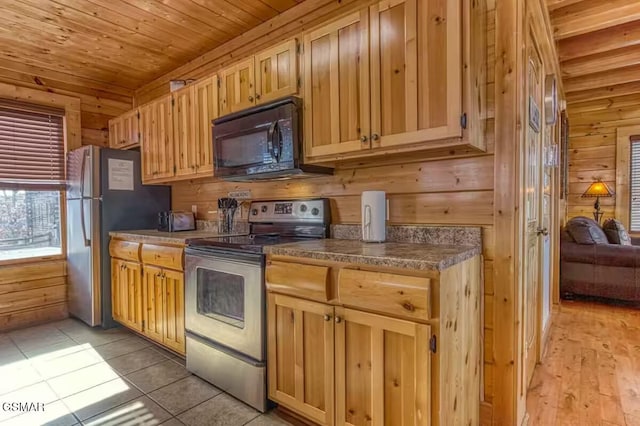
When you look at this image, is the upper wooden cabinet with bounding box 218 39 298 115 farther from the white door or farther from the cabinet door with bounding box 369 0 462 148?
the white door

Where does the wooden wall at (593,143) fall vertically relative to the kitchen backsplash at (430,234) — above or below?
above

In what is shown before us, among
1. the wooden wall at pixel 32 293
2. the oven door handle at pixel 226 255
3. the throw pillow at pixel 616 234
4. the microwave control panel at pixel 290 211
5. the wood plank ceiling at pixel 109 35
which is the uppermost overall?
the wood plank ceiling at pixel 109 35

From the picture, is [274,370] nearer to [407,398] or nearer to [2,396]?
[407,398]

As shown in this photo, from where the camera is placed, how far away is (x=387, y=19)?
5.61 feet

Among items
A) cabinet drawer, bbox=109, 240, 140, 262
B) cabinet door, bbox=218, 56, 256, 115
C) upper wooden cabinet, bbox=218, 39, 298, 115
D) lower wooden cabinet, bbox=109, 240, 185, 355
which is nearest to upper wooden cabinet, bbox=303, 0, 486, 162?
upper wooden cabinet, bbox=218, 39, 298, 115

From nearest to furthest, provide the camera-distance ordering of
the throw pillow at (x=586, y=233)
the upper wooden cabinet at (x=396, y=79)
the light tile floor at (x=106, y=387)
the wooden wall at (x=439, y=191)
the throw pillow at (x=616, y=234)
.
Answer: the upper wooden cabinet at (x=396, y=79)
the wooden wall at (x=439, y=191)
the light tile floor at (x=106, y=387)
the throw pillow at (x=586, y=233)
the throw pillow at (x=616, y=234)

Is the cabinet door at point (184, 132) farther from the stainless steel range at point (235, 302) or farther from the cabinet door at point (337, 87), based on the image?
the cabinet door at point (337, 87)

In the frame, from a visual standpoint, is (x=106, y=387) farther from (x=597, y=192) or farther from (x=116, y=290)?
(x=597, y=192)

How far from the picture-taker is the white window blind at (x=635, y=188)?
5410 millimetres

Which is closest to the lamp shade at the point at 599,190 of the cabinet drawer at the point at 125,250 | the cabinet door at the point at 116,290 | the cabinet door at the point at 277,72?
the cabinet door at the point at 277,72

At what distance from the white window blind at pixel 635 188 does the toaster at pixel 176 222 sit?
250 inches

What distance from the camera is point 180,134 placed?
299 cm

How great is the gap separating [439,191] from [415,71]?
2.05 feet

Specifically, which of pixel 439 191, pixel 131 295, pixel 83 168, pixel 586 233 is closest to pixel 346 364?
pixel 439 191
